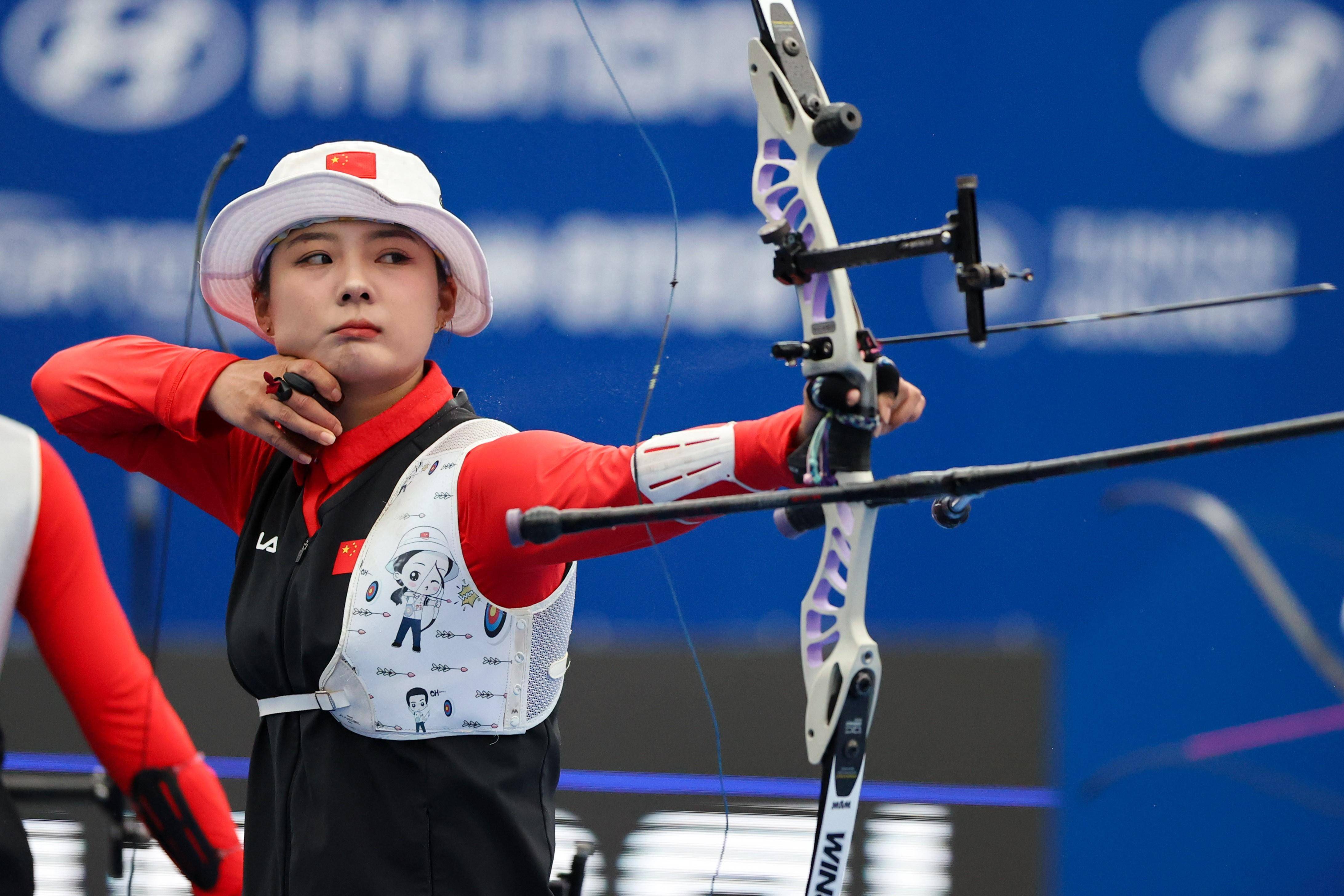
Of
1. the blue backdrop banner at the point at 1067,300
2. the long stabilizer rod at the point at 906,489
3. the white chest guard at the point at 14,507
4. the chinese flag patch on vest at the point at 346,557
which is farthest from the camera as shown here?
the blue backdrop banner at the point at 1067,300

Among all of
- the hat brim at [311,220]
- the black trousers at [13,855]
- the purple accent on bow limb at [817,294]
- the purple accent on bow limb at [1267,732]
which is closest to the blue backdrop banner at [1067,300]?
the purple accent on bow limb at [1267,732]

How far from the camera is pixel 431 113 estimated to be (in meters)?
2.26

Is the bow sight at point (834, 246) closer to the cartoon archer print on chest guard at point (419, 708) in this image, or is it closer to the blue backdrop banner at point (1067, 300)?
the cartoon archer print on chest guard at point (419, 708)

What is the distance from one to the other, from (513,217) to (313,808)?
115cm

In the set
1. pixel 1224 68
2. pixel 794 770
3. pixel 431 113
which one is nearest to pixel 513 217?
pixel 431 113

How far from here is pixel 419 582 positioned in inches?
54.4

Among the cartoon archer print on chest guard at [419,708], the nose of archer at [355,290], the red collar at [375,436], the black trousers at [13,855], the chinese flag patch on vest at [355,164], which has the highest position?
the chinese flag patch on vest at [355,164]

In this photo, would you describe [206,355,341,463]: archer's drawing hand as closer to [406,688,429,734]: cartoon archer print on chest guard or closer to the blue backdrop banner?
[406,688,429,734]: cartoon archer print on chest guard

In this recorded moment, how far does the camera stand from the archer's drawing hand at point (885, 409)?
1.21 meters

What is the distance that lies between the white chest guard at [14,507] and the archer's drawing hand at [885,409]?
0.69 metres

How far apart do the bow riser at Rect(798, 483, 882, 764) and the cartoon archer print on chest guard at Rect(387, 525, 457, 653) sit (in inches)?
15.6

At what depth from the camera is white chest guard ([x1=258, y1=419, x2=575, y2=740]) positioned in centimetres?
137

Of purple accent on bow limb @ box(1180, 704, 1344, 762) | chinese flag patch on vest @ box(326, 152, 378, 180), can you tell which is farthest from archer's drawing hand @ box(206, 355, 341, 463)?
purple accent on bow limb @ box(1180, 704, 1344, 762)

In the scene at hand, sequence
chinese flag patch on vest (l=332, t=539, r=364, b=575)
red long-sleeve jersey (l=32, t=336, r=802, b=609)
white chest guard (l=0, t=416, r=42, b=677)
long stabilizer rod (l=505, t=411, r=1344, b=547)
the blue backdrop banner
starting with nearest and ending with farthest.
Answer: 1. long stabilizer rod (l=505, t=411, r=1344, b=547)
2. white chest guard (l=0, t=416, r=42, b=677)
3. red long-sleeve jersey (l=32, t=336, r=802, b=609)
4. chinese flag patch on vest (l=332, t=539, r=364, b=575)
5. the blue backdrop banner
